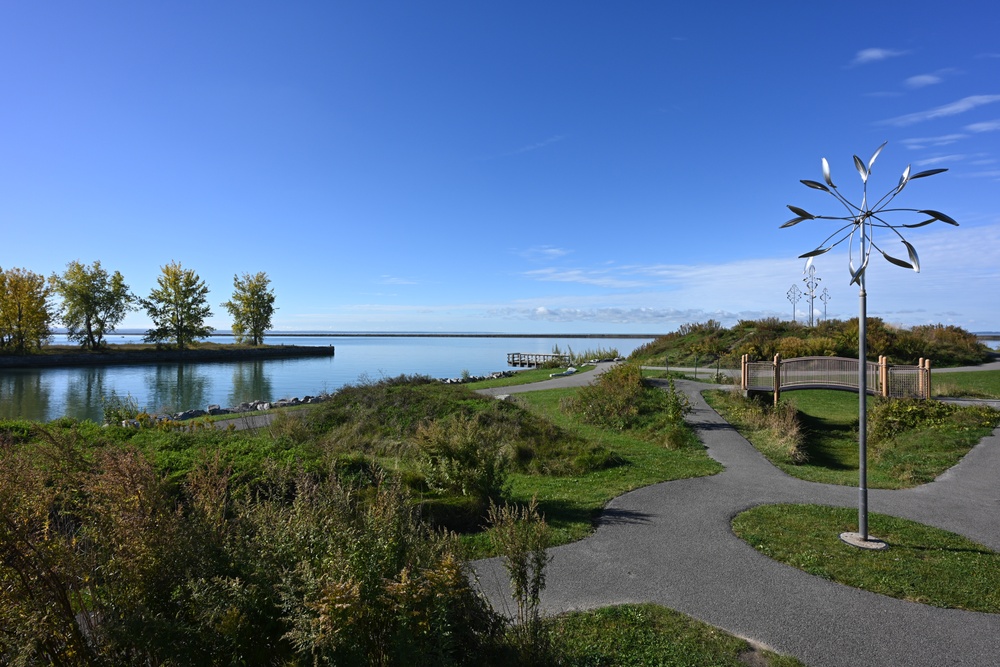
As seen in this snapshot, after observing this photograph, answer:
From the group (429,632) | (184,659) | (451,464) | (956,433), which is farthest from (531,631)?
(956,433)

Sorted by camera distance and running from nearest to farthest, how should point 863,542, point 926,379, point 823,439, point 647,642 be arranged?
point 647,642 < point 863,542 < point 823,439 < point 926,379

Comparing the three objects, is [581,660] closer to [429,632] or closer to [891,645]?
[429,632]

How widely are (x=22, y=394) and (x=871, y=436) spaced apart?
122 feet

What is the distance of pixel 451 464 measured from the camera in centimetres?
801

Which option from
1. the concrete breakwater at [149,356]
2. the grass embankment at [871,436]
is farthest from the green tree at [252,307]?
the grass embankment at [871,436]

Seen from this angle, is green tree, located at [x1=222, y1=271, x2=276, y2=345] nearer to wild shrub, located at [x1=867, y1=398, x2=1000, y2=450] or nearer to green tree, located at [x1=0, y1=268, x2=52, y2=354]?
green tree, located at [x1=0, y1=268, x2=52, y2=354]

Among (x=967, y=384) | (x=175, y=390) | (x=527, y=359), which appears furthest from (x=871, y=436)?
(x=527, y=359)

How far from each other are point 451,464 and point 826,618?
482 cm

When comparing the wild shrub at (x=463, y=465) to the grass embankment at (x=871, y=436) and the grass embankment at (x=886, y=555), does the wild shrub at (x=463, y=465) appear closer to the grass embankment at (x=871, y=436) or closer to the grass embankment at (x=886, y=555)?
the grass embankment at (x=886, y=555)

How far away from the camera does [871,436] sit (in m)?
14.4

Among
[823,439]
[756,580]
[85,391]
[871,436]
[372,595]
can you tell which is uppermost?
[372,595]

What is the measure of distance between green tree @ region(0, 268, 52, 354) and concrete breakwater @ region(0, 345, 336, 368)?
2.52 metres

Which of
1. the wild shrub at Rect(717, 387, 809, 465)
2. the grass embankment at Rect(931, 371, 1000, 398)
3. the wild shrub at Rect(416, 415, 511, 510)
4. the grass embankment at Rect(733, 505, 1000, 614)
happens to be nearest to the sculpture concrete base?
the grass embankment at Rect(733, 505, 1000, 614)

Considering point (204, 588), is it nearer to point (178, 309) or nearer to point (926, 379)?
point (926, 379)
